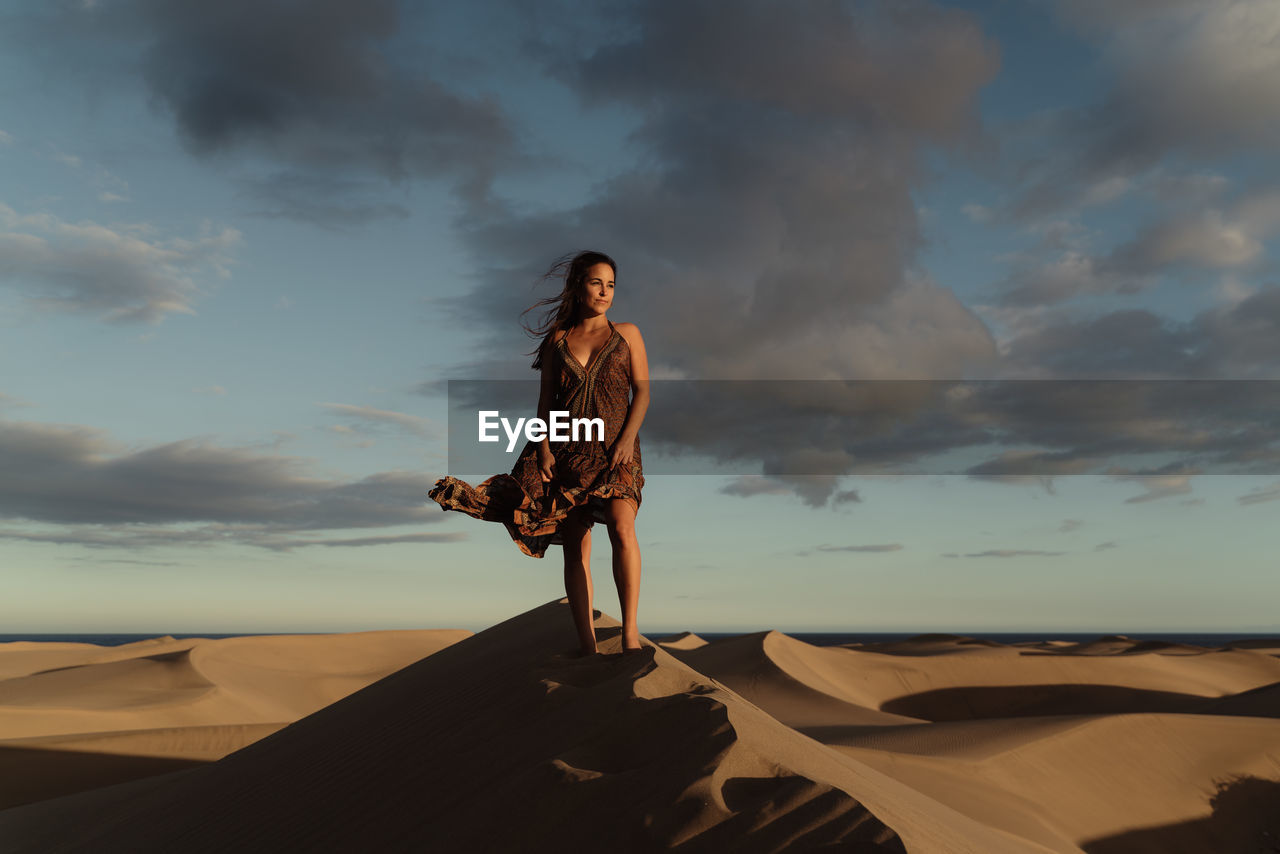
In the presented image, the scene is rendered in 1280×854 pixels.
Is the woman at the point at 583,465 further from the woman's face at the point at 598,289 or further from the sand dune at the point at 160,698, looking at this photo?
the sand dune at the point at 160,698

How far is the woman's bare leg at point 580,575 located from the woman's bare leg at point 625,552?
25 cm

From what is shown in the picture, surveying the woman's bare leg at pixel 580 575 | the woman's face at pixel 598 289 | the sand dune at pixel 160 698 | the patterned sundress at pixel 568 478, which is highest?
the woman's face at pixel 598 289

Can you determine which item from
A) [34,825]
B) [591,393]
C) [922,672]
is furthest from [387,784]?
[922,672]

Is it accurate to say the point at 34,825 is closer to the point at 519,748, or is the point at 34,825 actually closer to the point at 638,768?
the point at 519,748

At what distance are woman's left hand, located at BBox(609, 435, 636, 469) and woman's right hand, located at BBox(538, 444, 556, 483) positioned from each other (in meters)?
0.33

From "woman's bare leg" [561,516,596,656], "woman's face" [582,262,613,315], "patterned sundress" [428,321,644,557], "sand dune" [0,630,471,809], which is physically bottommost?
"sand dune" [0,630,471,809]

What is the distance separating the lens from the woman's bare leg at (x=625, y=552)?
15.7ft

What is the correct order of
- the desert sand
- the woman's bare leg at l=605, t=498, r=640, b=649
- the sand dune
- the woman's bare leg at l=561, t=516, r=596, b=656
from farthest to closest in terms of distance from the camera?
the sand dune → the woman's bare leg at l=561, t=516, r=596, b=656 → the woman's bare leg at l=605, t=498, r=640, b=649 → the desert sand

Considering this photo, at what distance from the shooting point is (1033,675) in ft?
75.8

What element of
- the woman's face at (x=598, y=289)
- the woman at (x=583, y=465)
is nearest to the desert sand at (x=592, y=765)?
the woman at (x=583, y=465)

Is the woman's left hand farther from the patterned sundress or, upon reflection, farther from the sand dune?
the sand dune

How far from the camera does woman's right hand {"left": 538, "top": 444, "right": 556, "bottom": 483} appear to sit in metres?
4.96

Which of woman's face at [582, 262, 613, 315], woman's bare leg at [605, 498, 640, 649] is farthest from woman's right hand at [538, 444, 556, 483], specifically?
woman's face at [582, 262, 613, 315]

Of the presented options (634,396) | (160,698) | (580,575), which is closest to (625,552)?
(580,575)
